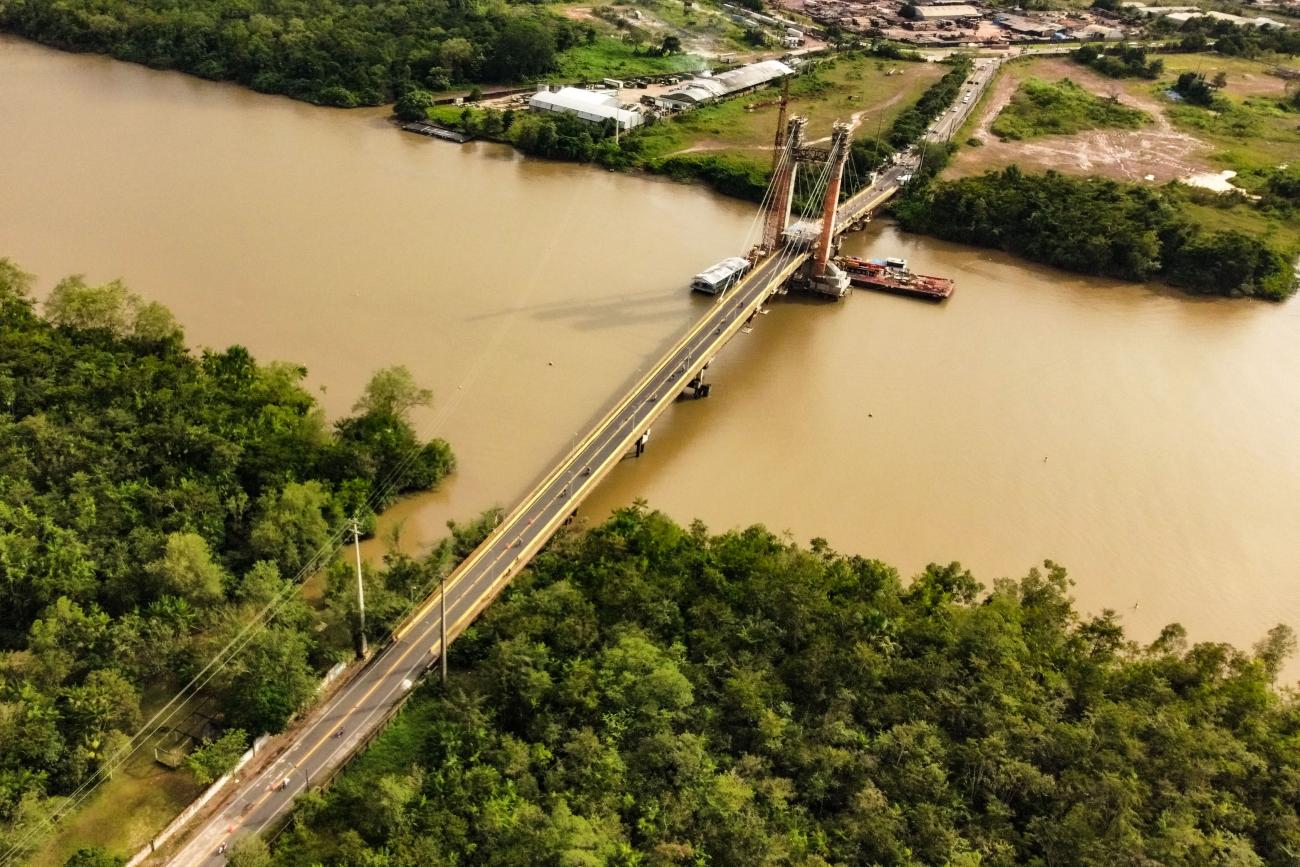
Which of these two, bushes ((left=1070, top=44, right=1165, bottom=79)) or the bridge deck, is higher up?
bushes ((left=1070, top=44, right=1165, bottom=79))

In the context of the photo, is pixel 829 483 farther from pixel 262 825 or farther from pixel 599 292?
pixel 262 825

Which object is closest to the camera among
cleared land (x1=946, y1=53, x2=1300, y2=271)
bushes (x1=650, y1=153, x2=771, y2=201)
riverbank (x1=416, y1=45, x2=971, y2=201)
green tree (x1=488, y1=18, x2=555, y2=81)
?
bushes (x1=650, y1=153, x2=771, y2=201)

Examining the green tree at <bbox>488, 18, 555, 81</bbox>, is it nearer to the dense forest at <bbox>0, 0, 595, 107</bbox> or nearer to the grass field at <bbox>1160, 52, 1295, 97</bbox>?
the dense forest at <bbox>0, 0, 595, 107</bbox>

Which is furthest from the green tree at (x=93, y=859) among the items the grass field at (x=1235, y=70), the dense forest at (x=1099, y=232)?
the grass field at (x=1235, y=70)

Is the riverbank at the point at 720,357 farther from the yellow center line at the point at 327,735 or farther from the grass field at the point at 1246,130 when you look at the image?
the grass field at the point at 1246,130

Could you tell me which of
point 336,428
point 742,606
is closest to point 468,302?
point 336,428

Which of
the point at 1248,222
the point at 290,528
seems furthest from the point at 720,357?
the point at 1248,222

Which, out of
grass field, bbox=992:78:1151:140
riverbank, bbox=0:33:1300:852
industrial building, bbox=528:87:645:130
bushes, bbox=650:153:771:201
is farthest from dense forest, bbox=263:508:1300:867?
grass field, bbox=992:78:1151:140
